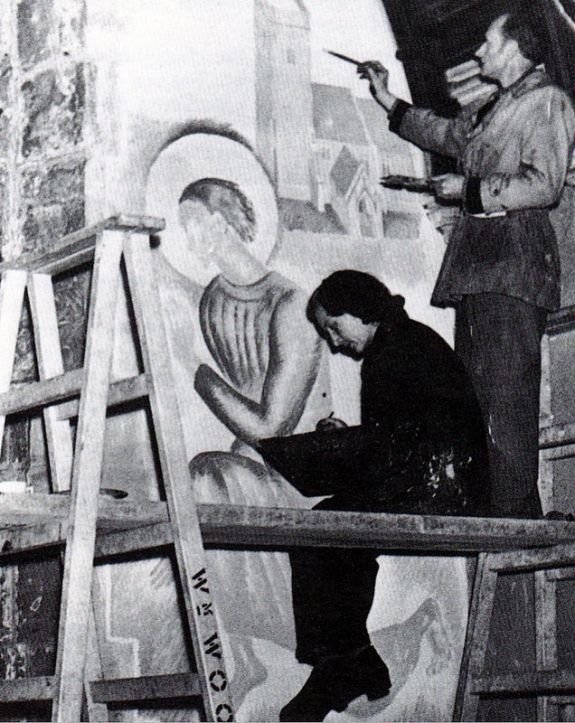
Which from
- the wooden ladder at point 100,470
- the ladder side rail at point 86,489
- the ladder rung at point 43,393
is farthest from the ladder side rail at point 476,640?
the ladder rung at point 43,393

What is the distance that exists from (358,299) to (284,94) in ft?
2.42

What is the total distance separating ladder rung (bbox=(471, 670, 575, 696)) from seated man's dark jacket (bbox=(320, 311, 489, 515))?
460 millimetres

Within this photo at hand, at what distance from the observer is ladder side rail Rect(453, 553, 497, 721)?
12.6ft

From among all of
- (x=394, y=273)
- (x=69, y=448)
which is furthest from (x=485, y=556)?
(x=69, y=448)

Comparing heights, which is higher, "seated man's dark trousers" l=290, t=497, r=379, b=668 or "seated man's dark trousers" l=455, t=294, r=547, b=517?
"seated man's dark trousers" l=455, t=294, r=547, b=517

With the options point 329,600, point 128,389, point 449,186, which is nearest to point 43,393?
point 128,389

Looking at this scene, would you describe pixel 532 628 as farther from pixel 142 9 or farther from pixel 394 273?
pixel 142 9

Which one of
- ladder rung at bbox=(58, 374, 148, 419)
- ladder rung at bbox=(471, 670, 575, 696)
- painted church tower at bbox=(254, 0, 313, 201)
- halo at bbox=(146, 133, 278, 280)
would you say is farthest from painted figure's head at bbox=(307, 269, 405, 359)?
ladder rung at bbox=(58, 374, 148, 419)

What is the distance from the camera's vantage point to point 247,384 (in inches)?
158

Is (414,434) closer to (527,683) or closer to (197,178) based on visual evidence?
(527,683)

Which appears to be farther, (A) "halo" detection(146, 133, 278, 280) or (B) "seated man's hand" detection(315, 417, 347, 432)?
(B) "seated man's hand" detection(315, 417, 347, 432)

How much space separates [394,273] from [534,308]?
1.66 ft

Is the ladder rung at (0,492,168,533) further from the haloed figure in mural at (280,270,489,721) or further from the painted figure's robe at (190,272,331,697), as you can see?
the painted figure's robe at (190,272,331,697)

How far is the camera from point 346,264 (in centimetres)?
432
